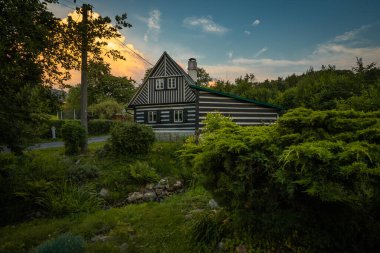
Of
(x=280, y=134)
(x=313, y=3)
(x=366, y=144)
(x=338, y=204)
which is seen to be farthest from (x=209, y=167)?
(x=313, y=3)

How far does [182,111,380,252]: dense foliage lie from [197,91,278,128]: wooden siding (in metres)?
15.6

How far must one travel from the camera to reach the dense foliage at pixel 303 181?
2.63 meters

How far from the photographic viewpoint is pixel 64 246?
4062 millimetres

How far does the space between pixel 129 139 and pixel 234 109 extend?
36.4ft

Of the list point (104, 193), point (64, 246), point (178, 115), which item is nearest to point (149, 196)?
point (104, 193)

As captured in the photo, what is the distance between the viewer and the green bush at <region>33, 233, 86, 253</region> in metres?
3.96

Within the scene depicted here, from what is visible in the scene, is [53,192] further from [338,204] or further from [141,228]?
[338,204]

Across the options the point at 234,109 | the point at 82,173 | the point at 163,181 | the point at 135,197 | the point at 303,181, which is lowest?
the point at 135,197

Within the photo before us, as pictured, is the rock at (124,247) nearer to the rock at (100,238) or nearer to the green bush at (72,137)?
the rock at (100,238)

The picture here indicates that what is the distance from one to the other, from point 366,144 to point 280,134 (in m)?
1.14

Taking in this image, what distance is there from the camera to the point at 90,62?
14.3m

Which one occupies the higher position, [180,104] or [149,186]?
[180,104]

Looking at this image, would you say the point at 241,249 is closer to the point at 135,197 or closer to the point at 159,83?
the point at 135,197

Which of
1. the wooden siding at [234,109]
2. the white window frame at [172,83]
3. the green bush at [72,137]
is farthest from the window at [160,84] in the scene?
the green bush at [72,137]
